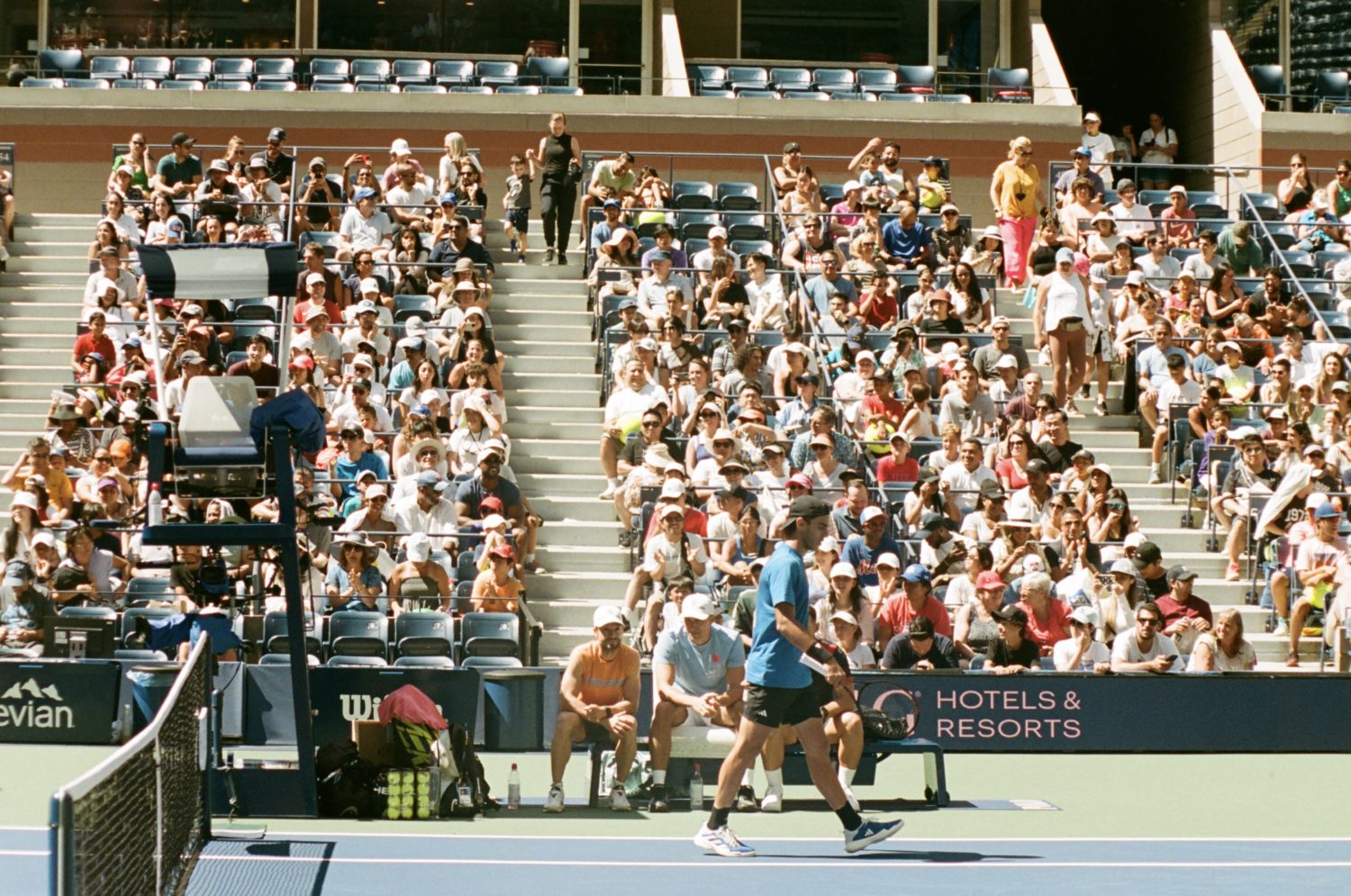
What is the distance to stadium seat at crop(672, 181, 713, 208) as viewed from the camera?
1000 inches

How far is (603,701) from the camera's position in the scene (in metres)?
13.4

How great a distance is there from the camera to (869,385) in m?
20.4

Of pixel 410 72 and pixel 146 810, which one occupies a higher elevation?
pixel 410 72

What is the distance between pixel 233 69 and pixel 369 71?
76.3 inches

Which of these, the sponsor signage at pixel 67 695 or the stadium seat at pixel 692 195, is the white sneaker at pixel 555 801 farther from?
the stadium seat at pixel 692 195

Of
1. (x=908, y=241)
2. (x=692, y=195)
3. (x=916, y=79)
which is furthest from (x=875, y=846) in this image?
(x=916, y=79)

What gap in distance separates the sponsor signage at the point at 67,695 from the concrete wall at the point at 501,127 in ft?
44.1

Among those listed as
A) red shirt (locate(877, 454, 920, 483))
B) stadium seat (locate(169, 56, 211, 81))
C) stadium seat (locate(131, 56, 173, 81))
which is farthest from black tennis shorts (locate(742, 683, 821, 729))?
stadium seat (locate(131, 56, 173, 81))

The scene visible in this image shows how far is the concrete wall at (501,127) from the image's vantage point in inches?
1109

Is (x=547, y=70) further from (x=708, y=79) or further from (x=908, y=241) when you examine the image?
(x=908, y=241)

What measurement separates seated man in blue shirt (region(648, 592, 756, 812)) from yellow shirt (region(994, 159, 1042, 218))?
12.0 meters

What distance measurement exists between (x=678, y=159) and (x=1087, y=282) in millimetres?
7732

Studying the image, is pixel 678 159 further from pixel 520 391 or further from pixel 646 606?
pixel 646 606

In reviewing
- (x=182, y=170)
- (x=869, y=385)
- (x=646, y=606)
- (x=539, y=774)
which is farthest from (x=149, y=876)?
(x=182, y=170)
